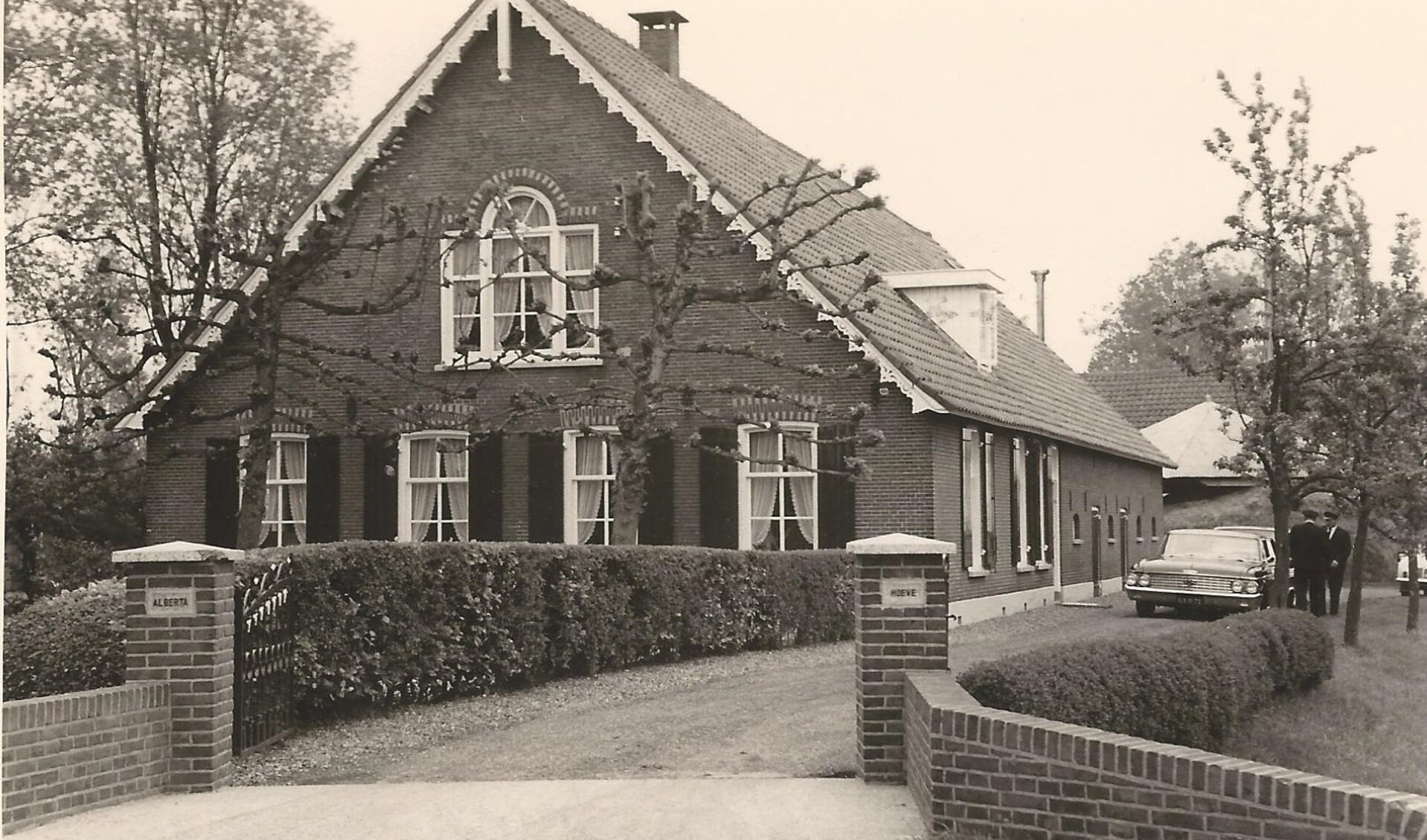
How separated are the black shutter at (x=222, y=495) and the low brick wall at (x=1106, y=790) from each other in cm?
1879

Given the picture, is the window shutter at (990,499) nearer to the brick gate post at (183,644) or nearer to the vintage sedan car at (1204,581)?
the vintage sedan car at (1204,581)

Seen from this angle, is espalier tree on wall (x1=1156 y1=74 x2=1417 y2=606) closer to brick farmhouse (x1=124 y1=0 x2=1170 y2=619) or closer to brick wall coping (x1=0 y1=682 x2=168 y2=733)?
brick farmhouse (x1=124 y1=0 x2=1170 y2=619)

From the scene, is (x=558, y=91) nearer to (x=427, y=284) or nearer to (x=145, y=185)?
(x=427, y=284)

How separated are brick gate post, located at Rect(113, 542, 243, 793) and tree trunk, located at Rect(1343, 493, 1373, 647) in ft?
49.6

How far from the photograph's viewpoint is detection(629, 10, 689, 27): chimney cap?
30719mm

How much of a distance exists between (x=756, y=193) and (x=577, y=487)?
18.0 feet

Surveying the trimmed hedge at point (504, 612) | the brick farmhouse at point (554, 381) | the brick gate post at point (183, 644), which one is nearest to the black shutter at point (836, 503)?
the brick farmhouse at point (554, 381)

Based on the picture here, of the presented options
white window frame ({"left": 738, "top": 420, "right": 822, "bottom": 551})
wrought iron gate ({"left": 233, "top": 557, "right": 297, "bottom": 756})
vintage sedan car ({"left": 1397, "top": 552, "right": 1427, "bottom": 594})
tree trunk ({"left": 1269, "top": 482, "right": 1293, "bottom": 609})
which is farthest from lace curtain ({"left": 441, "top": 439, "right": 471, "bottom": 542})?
vintage sedan car ({"left": 1397, "top": 552, "right": 1427, "bottom": 594})

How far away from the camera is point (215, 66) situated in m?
27.4

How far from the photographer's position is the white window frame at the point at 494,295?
81.1ft

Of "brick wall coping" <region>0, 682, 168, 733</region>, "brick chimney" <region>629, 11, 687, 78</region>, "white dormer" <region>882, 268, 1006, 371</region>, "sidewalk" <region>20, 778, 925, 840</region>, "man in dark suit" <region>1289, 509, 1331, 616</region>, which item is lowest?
"sidewalk" <region>20, 778, 925, 840</region>

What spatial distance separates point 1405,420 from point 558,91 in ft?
41.8

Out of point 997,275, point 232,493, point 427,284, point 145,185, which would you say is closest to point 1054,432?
point 997,275

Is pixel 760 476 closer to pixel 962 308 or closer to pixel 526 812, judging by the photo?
pixel 962 308
